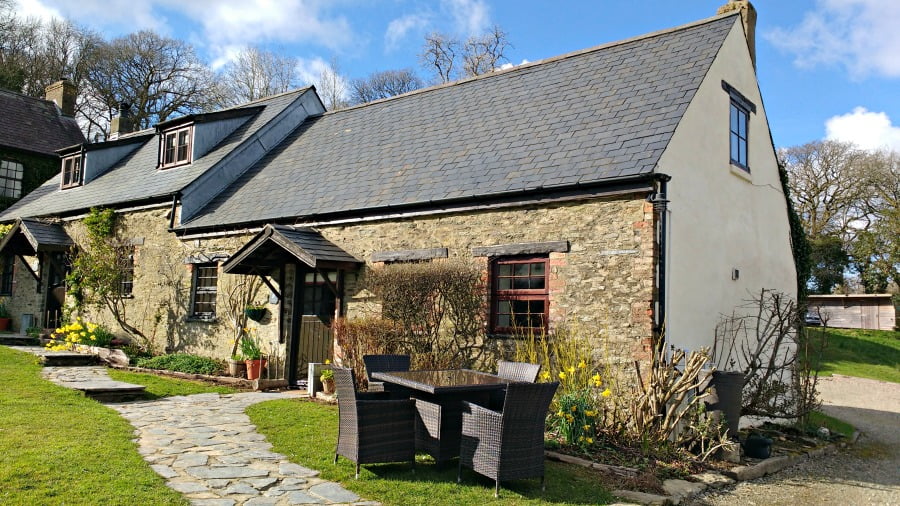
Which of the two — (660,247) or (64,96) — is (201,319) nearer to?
(660,247)

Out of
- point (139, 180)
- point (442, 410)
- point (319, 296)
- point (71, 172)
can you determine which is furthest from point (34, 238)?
point (442, 410)

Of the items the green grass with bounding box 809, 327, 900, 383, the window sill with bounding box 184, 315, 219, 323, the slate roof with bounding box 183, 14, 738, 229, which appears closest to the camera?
the slate roof with bounding box 183, 14, 738, 229

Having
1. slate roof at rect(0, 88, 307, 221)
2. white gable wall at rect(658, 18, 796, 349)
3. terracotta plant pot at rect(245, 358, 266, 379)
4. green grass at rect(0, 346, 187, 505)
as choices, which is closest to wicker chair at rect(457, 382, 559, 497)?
green grass at rect(0, 346, 187, 505)

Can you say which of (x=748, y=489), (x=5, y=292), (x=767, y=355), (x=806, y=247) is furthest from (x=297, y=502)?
(x=5, y=292)

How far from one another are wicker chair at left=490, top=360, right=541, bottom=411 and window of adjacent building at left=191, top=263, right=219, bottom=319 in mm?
9776

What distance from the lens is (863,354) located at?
23.8 meters

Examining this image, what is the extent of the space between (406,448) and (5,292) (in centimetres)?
2181

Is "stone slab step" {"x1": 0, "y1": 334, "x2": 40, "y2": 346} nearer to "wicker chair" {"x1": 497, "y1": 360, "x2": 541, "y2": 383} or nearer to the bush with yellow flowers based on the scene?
the bush with yellow flowers

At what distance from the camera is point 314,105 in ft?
65.5

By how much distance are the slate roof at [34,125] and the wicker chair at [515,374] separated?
25.5 meters

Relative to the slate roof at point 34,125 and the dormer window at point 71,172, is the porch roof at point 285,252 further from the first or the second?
the slate roof at point 34,125

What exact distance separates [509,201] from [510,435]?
17.4ft

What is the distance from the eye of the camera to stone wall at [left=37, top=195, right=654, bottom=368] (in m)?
9.02

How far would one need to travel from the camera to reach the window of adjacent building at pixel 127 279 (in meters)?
17.1
